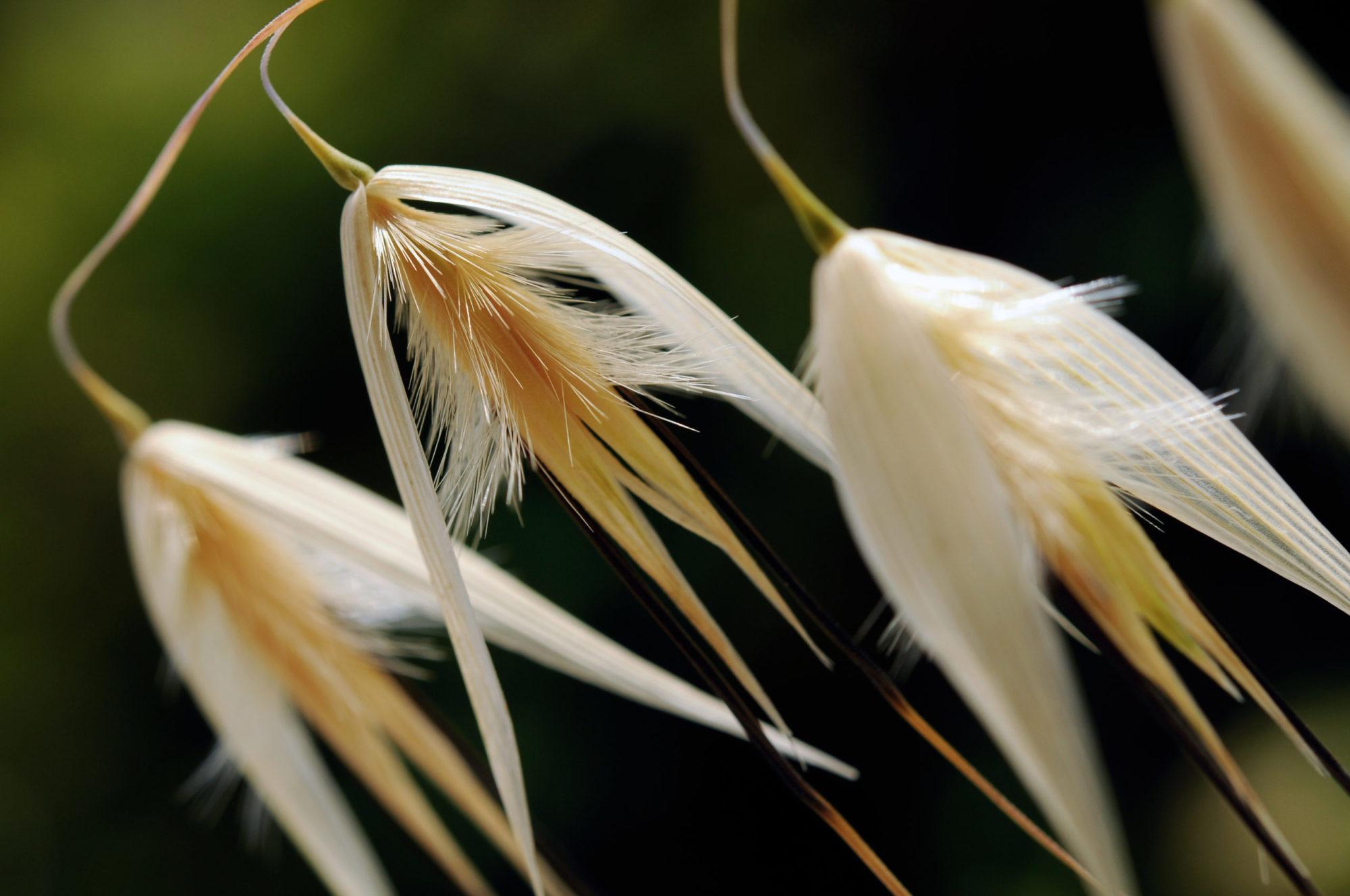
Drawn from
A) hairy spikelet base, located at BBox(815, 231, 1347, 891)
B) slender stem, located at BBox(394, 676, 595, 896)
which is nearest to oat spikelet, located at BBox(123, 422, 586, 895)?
slender stem, located at BBox(394, 676, 595, 896)

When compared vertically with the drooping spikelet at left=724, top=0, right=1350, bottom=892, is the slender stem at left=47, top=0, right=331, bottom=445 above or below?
below

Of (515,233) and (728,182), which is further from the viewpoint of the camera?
(728,182)

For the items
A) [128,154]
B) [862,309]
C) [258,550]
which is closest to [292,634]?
[258,550]

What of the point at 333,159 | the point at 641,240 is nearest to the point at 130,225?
the point at 333,159

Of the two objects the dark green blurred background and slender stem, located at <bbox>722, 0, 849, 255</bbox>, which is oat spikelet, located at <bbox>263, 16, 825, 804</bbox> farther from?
the dark green blurred background

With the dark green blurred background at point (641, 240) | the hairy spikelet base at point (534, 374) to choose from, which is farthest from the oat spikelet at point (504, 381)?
the dark green blurred background at point (641, 240)

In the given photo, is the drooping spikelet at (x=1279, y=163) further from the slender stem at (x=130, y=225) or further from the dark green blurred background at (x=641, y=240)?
the dark green blurred background at (x=641, y=240)

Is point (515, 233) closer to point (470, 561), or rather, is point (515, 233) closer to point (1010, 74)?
point (470, 561)
